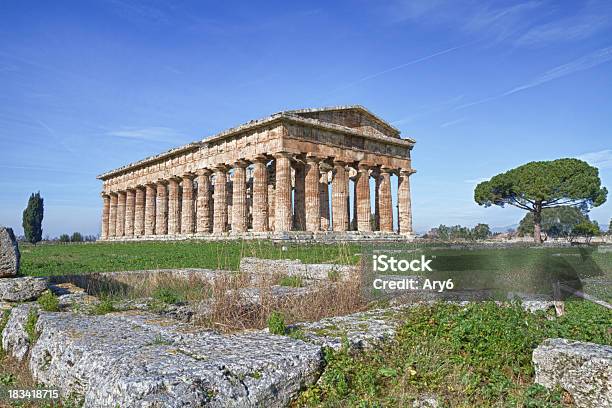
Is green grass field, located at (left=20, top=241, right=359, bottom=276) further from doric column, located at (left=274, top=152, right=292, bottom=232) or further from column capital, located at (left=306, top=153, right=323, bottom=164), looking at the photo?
column capital, located at (left=306, top=153, right=323, bottom=164)

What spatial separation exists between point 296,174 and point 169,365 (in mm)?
30067

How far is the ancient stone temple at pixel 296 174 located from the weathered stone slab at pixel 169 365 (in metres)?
21.9

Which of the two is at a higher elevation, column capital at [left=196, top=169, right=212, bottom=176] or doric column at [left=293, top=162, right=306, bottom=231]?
column capital at [left=196, top=169, right=212, bottom=176]

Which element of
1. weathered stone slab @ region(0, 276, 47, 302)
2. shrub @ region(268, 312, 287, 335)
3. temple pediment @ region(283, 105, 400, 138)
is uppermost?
temple pediment @ region(283, 105, 400, 138)

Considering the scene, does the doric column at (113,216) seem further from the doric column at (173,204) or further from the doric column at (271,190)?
the doric column at (271,190)

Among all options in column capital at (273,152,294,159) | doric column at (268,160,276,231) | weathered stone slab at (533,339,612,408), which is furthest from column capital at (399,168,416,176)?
weathered stone slab at (533,339,612,408)

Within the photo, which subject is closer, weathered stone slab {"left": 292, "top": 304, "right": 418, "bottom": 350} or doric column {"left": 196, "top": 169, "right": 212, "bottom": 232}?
weathered stone slab {"left": 292, "top": 304, "right": 418, "bottom": 350}

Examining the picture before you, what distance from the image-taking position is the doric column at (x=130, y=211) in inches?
1847

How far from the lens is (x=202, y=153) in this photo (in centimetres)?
3488

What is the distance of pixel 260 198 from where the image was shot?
1154 inches

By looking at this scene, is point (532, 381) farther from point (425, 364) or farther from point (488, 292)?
point (488, 292)

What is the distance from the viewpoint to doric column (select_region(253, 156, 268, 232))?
2903 centimetres

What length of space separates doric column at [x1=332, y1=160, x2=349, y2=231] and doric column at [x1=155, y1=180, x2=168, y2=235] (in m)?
17.7

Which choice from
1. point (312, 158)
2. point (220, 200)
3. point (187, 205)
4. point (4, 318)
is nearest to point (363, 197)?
point (312, 158)
